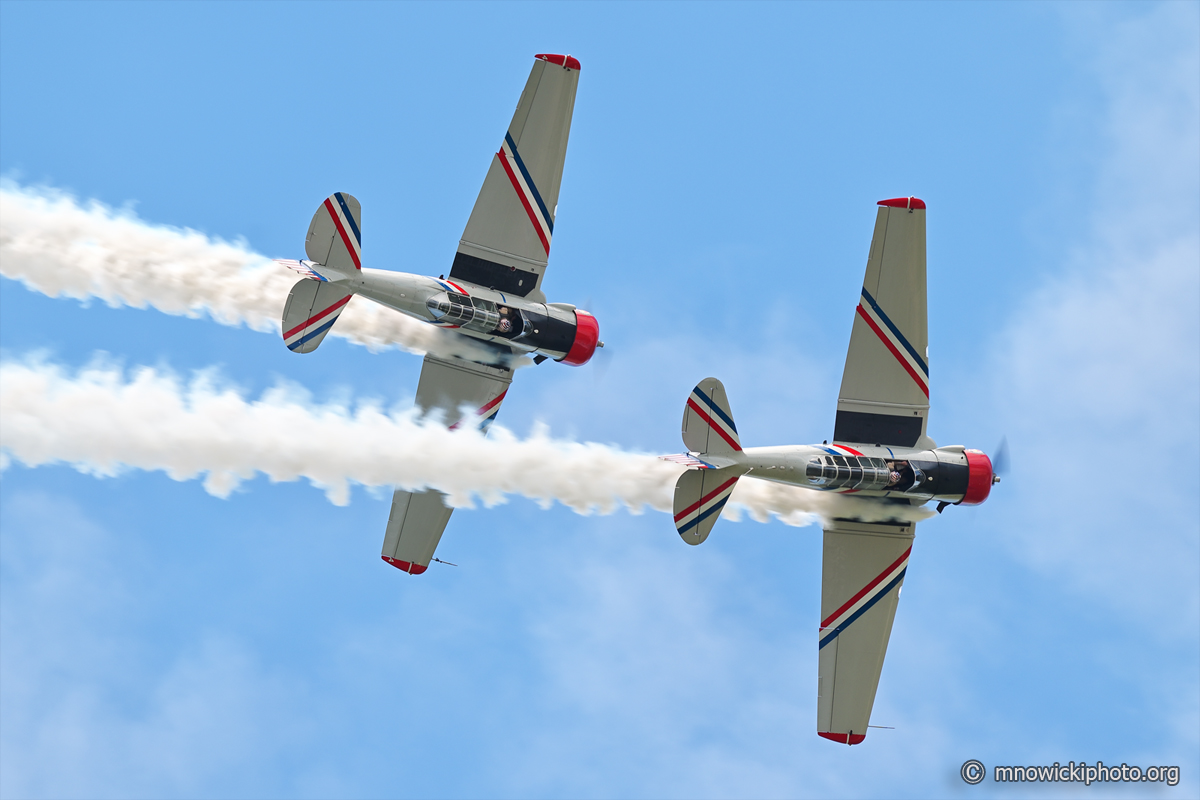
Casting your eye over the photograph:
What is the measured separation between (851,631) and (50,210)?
1384cm

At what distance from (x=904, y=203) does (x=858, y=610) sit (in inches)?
252

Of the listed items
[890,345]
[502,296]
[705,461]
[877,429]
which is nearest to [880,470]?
[877,429]

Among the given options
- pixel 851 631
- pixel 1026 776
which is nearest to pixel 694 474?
pixel 851 631

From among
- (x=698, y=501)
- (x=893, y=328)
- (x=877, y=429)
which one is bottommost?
(x=698, y=501)

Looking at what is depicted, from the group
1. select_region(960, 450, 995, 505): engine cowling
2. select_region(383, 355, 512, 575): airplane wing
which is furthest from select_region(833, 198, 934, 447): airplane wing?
select_region(383, 355, 512, 575): airplane wing

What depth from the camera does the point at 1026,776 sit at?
2670 centimetres

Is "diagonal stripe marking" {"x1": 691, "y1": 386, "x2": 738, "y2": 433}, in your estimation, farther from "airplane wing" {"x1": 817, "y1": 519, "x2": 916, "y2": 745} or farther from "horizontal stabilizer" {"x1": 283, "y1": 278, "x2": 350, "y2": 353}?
"horizontal stabilizer" {"x1": 283, "y1": 278, "x2": 350, "y2": 353}

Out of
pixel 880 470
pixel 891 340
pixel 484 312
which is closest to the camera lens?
pixel 880 470

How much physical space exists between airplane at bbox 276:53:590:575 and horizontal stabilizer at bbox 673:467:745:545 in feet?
11.5

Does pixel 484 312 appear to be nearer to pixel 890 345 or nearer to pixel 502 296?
pixel 502 296

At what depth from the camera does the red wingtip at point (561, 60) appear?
88.0ft

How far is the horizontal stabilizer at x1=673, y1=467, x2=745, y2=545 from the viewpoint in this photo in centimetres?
2450

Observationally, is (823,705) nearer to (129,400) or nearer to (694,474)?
(694,474)

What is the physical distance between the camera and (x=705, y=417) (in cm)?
2447
